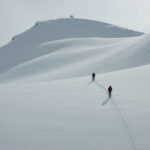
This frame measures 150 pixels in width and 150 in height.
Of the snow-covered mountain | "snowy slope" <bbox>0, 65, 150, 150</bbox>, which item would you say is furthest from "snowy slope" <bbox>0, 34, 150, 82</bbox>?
"snowy slope" <bbox>0, 65, 150, 150</bbox>

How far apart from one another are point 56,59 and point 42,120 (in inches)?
2047

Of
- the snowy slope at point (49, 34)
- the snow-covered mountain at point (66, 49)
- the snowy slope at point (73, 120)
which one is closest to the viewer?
the snowy slope at point (73, 120)

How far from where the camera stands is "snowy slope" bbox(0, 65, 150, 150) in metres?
11.0

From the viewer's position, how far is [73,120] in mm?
13344

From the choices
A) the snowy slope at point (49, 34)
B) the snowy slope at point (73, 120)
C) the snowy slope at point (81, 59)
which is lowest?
the snowy slope at point (73, 120)

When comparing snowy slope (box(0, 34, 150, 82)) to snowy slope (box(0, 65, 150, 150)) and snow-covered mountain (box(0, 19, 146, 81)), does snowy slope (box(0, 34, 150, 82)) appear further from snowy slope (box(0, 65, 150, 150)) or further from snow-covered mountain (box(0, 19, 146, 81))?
snowy slope (box(0, 65, 150, 150))

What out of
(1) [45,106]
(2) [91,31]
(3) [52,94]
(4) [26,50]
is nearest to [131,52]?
(3) [52,94]

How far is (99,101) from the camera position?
16984 mm

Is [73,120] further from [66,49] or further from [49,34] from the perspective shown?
[49,34]

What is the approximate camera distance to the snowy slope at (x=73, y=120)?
36.0 ft

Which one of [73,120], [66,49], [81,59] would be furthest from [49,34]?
[73,120]

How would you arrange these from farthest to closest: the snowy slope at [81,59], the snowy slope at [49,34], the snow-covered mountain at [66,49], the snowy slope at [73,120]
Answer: the snowy slope at [49,34]
the snow-covered mountain at [66,49]
the snowy slope at [81,59]
the snowy slope at [73,120]

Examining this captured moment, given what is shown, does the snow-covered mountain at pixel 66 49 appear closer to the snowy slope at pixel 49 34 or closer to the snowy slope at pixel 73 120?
the snowy slope at pixel 49 34

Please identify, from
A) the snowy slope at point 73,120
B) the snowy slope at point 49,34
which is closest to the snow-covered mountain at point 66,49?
the snowy slope at point 49,34
